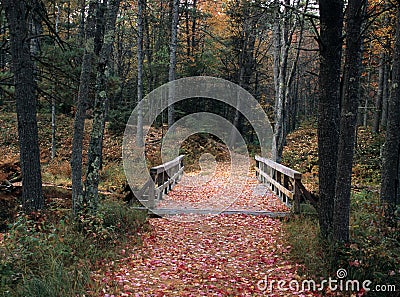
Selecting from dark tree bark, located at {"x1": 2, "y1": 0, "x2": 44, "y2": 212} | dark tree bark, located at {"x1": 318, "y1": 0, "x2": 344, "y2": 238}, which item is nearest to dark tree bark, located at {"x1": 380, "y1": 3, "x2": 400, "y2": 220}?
dark tree bark, located at {"x1": 318, "y1": 0, "x2": 344, "y2": 238}

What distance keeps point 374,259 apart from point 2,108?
83.3ft

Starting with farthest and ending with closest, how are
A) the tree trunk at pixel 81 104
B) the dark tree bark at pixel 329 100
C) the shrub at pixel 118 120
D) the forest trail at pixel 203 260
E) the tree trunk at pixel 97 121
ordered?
the shrub at pixel 118 120 → the tree trunk at pixel 97 121 → the tree trunk at pixel 81 104 → the dark tree bark at pixel 329 100 → the forest trail at pixel 203 260

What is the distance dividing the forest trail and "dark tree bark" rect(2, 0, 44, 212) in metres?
2.42

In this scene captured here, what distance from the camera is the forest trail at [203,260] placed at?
16.4ft

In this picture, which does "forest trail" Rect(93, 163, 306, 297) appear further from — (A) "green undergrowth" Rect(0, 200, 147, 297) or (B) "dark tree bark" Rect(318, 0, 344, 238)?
(B) "dark tree bark" Rect(318, 0, 344, 238)

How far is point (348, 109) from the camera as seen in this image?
4898 mm

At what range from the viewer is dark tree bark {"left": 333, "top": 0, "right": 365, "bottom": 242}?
4.79 m

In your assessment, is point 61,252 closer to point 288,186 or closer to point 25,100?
point 25,100

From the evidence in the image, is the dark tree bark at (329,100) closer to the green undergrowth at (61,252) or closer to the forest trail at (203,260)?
the forest trail at (203,260)

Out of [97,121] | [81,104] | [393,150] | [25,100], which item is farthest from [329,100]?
[25,100]

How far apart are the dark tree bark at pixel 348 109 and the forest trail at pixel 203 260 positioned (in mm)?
1107

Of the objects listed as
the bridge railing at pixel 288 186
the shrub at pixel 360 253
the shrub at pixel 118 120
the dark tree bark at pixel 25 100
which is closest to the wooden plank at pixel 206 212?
the bridge railing at pixel 288 186

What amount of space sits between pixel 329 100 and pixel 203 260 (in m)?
3.33

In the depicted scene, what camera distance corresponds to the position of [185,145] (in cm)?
2150
